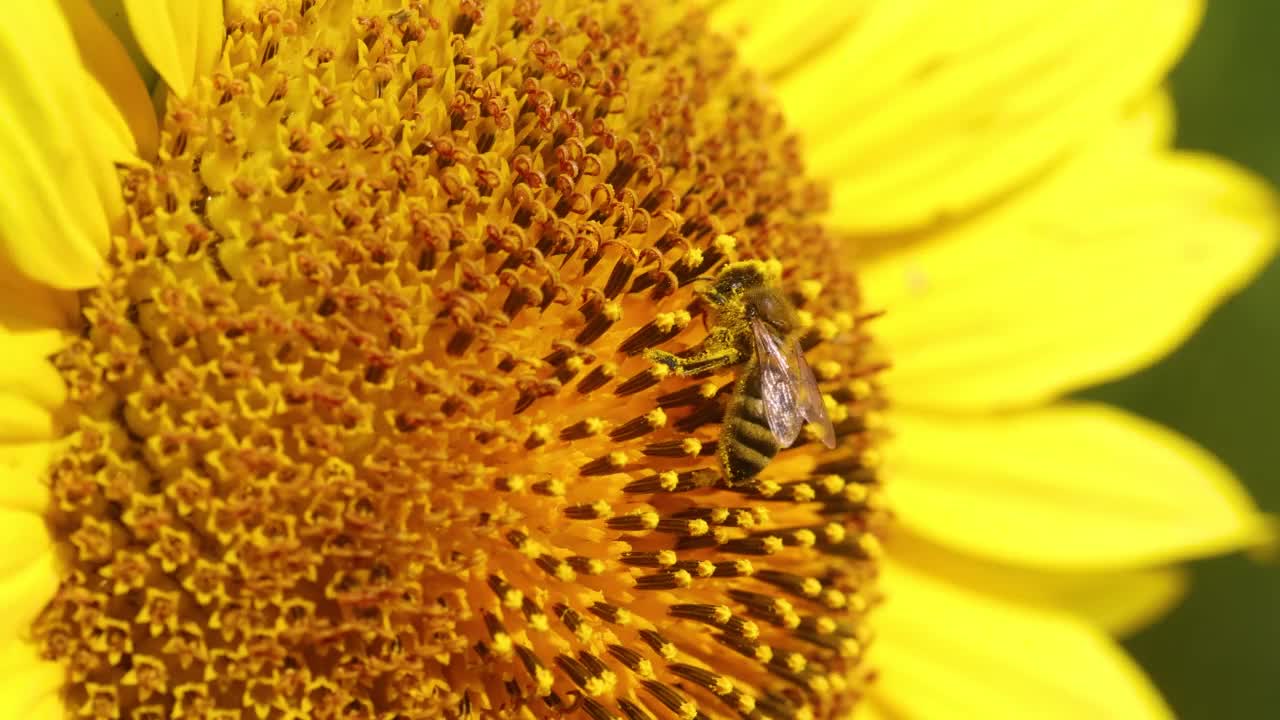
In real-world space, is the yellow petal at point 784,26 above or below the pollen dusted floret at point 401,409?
above

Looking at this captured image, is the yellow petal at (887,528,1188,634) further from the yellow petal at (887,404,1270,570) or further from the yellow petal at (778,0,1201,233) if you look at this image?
the yellow petal at (778,0,1201,233)

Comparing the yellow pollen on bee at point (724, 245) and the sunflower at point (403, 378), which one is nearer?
the sunflower at point (403, 378)

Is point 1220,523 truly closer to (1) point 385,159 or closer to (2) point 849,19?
(2) point 849,19

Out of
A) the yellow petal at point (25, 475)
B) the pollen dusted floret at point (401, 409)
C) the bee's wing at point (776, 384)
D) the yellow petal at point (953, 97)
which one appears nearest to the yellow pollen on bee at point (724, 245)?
the pollen dusted floret at point (401, 409)

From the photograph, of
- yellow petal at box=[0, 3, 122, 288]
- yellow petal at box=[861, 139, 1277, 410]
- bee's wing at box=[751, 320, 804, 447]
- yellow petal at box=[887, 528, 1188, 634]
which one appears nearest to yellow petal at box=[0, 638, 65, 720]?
yellow petal at box=[0, 3, 122, 288]

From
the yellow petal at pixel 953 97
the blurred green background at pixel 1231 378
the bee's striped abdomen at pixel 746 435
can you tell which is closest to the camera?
the bee's striped abdomen at pixel 746 435

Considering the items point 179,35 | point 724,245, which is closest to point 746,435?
point 724,245

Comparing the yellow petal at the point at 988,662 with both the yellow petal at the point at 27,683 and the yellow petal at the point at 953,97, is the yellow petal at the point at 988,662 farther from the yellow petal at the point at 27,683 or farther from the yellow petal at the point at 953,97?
the yellow petal at the point at 27,683

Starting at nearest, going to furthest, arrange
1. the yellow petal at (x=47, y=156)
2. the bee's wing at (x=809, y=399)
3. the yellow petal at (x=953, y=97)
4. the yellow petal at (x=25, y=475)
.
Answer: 1. the yellow petal at (x=47, y=156)
2. the yellow petal at (x=25, y=475)
3. the bee's wing at (x=809, y=399)
4. the yellow petal at (x=953, y=97)

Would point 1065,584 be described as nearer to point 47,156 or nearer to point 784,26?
point 784,26
